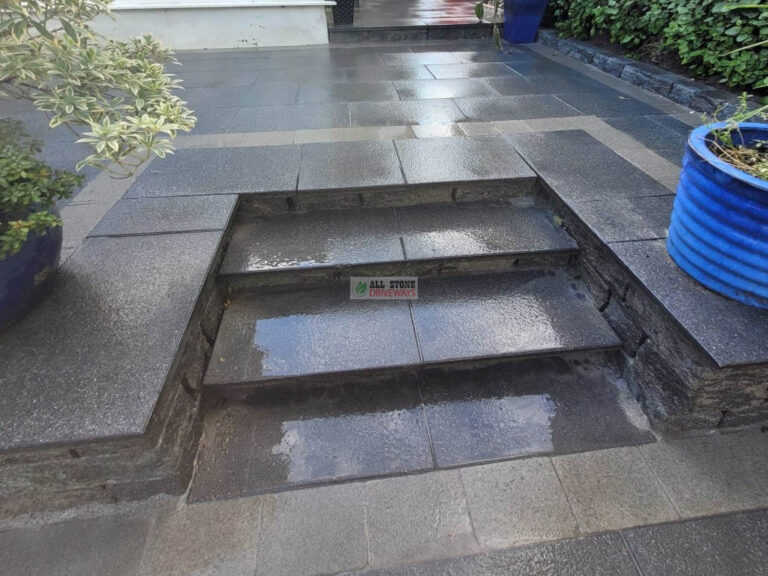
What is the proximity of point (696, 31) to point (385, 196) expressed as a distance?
12.4 feet

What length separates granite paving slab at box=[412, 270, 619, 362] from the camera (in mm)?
2025

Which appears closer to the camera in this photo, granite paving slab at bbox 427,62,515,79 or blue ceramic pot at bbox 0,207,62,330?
blue ceramic pot at bbox 0,207,62,330

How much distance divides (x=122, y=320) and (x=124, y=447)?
1.86 feet

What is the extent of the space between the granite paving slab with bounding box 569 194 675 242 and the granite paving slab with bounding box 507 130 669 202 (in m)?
0.08

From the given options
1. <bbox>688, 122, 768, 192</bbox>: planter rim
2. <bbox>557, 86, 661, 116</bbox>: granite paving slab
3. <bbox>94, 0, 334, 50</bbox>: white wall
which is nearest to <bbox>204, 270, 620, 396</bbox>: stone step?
<bbox>688, 122, 768, 192</bbox>: planter rim

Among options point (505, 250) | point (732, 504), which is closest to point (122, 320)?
point (505, 250)

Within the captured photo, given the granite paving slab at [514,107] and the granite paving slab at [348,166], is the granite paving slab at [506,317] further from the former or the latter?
the granite paving slab at [514,107]

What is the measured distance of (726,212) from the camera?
156cm

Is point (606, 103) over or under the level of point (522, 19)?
under

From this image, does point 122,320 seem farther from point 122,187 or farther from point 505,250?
point 505,250

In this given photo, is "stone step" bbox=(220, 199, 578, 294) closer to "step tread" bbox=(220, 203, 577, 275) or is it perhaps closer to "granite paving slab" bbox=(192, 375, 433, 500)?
"step tread" bbox=(220, 203, 577, 275)

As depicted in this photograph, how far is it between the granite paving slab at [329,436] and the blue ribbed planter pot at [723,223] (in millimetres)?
1407

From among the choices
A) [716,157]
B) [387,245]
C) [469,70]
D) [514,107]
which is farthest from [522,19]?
[716,157]

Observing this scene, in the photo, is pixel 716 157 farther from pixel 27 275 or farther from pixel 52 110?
pixel 27 275
